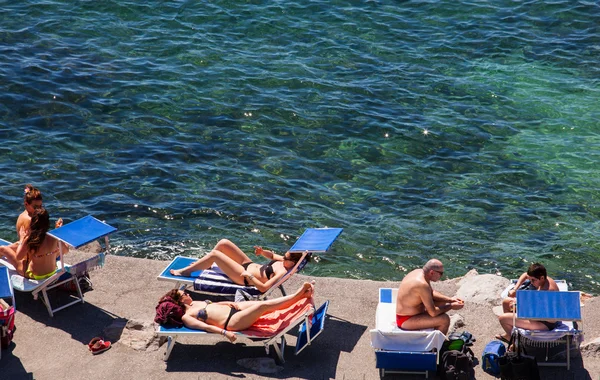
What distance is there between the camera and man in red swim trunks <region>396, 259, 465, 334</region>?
33.1ft

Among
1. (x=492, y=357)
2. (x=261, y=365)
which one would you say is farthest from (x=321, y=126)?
(x=492, y=357)

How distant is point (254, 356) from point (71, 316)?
2845 mm

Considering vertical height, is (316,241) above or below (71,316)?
above

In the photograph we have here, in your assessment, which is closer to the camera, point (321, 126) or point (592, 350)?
point (592, 350)

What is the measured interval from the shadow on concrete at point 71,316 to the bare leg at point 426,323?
3944 millimetres

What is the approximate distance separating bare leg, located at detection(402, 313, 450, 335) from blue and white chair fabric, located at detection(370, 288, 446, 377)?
0.10 meters

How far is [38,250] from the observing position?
1135cm

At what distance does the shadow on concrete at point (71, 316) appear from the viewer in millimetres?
11086

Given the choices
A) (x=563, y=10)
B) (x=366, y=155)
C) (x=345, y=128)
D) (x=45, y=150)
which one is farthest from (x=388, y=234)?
(x=563, y=10)

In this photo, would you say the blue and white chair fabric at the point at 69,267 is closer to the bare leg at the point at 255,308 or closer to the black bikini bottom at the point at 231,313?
the black bikini bottom at the point at 231,313

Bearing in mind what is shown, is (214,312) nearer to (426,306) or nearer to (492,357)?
(426,306)

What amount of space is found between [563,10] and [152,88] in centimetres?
1289

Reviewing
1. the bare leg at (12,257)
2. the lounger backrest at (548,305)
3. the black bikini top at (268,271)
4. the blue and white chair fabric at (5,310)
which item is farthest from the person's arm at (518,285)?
the bare leg at (12,257)

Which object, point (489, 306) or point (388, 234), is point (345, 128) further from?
point (489, 306)
